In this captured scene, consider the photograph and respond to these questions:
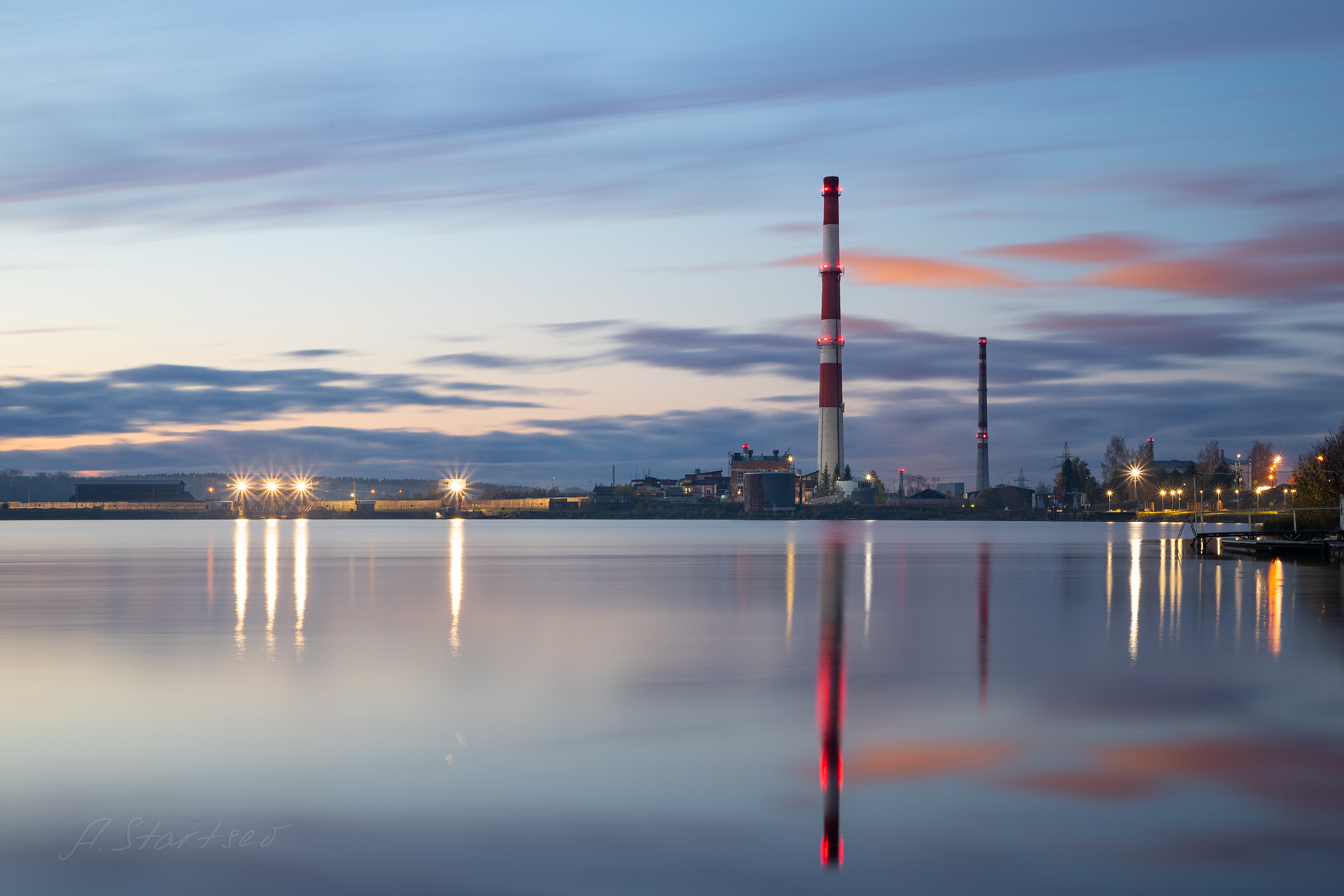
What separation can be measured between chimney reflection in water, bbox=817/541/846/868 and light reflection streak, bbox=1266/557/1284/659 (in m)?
7.40

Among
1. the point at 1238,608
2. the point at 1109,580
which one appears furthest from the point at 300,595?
the point at 1109,580

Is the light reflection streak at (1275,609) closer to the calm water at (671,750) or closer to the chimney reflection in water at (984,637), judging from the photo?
the calm water at (671,750)

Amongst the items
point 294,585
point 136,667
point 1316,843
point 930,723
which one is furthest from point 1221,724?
point 294,585

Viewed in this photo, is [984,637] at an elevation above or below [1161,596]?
above

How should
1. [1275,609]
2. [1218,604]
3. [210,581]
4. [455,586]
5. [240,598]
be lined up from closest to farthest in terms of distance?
[1275,609]
[1218,604]
[240,598]
[455,586]
[210,581]

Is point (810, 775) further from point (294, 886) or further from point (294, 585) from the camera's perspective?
point (294, 585)

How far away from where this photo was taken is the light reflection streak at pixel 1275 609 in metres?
21.7

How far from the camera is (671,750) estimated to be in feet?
38.9

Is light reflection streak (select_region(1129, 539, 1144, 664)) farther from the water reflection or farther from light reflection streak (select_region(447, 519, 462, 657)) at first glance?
light reflection streak (select_region(447, 519, 462, 657))

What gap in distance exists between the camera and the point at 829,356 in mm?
142000

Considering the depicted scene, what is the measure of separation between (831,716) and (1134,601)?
2113 cm

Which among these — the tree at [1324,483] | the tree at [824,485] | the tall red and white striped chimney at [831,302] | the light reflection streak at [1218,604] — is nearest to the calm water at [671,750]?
the light reflection streak at [1218,604]

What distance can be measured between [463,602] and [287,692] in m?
16.0

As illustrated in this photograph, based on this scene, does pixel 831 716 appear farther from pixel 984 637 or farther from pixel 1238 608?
pixel 1238 608
